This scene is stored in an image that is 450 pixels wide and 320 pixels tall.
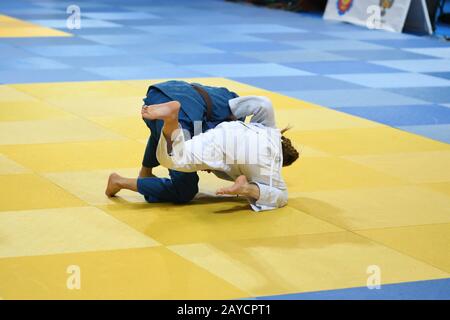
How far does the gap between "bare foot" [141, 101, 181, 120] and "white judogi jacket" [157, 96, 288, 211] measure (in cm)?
18

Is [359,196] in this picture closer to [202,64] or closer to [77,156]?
[77,156]

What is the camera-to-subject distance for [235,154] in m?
7.41

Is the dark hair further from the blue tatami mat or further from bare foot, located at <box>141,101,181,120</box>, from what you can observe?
the blue tatami mat

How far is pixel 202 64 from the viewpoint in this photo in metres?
15.1

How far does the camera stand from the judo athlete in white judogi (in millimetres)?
7195

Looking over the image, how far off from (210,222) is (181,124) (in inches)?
33.2

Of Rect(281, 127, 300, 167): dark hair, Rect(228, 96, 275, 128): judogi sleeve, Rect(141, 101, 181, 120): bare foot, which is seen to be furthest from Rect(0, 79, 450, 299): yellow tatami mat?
Rect(141, 101, 181, 120): bare foot

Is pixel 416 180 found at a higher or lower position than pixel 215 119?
lower

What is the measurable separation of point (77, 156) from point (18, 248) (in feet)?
8.82

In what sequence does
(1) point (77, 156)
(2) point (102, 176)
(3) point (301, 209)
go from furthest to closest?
(1) point (77, 156) < (2) point (102, 176) < (3) point (301, 209)

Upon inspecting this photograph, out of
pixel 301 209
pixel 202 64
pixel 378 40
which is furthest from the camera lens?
pixel 378 40

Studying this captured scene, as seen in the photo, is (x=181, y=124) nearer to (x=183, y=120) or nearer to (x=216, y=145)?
(x=183, y=120)

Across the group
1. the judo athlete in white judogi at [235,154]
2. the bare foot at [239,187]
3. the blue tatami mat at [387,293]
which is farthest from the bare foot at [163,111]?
the blue tatami mat at [387,293]

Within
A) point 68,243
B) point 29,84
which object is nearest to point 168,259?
point 68,243
